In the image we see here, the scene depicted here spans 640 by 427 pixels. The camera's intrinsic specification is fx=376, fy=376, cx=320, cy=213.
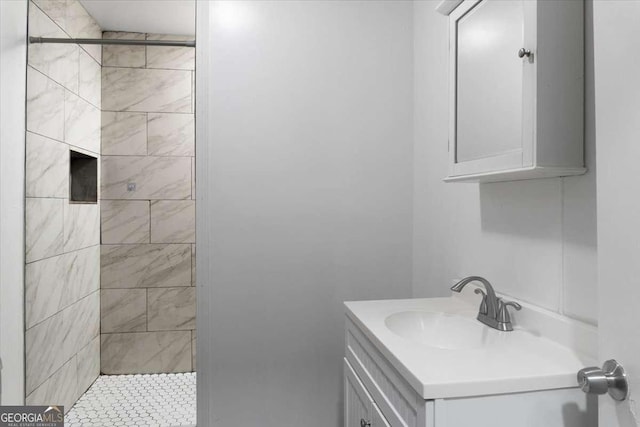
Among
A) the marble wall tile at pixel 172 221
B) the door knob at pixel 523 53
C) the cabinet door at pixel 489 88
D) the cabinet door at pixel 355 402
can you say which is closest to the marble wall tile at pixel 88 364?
the marble wall tile at pixel 172 221

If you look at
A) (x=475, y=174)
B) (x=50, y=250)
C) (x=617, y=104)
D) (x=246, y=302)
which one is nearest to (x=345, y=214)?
(x=246, y=302)

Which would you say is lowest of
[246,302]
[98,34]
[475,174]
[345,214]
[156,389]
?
[156,389]

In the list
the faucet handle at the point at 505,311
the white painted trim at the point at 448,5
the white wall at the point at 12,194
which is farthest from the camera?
the white wall at the point at 12,194

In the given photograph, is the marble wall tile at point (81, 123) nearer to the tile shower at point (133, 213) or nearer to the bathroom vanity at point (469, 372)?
the tile shower at point (133, 213)

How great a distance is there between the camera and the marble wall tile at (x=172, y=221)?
97.0 inches

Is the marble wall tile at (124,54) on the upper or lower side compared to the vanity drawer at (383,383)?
upper

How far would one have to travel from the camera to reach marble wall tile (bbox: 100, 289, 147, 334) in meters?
2.43

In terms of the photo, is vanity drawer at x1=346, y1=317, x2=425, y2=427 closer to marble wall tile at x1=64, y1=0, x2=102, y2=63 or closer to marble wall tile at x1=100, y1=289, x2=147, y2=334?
marble wall tile at x1=100, y1=289, x2=147, y2=334

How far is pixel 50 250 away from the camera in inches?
73.5

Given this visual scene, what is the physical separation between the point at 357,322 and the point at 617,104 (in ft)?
2.78

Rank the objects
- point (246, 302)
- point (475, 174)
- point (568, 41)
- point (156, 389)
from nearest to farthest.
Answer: point (568, 41) < point (475, 174) < point (246, 302) < point (156, 389)

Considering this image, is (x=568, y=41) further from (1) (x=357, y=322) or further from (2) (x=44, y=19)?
(2) (x=44, y=19)

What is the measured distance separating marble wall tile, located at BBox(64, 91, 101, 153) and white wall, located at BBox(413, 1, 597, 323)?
183 centimetres

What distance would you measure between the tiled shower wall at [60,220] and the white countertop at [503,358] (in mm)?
1606
